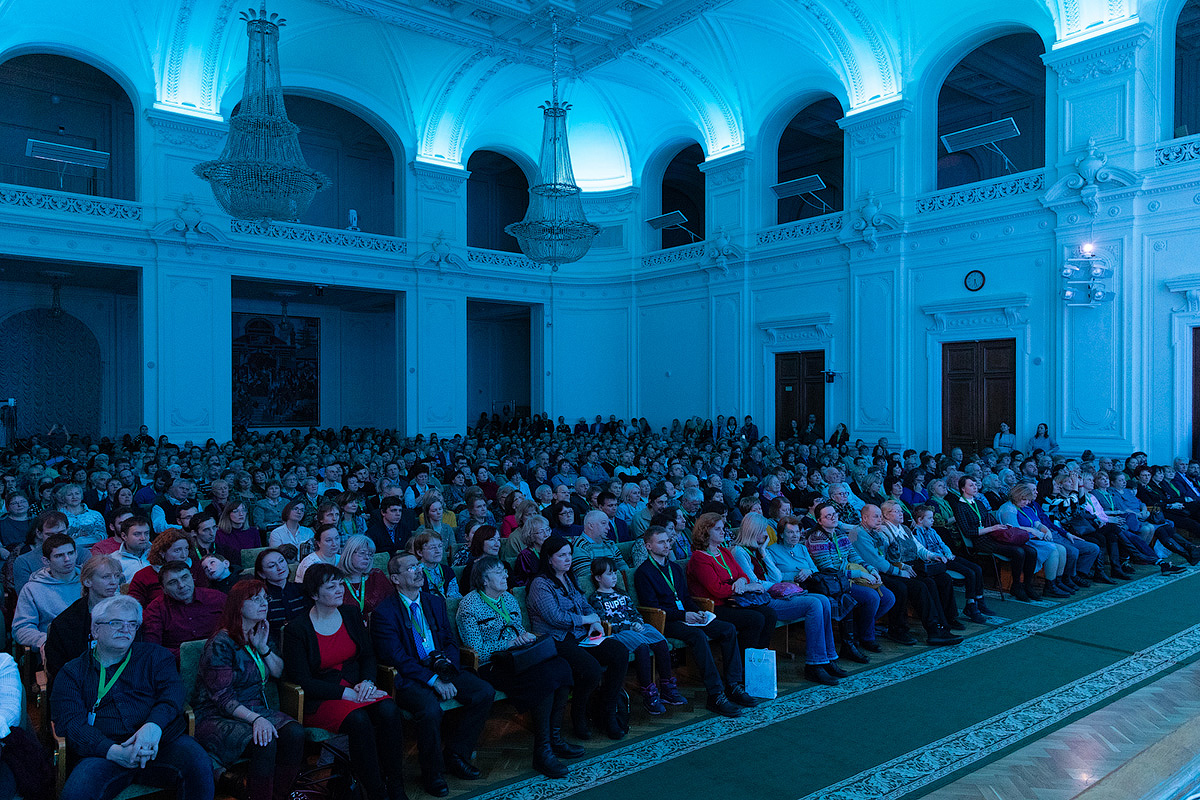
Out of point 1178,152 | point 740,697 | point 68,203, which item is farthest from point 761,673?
point 68,203

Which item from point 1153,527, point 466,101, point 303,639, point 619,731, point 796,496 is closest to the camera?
point 303,639

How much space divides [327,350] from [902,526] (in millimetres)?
18518

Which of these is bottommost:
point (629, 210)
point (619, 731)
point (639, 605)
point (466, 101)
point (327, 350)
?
point (619, 731)

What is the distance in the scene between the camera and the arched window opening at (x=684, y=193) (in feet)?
67.7

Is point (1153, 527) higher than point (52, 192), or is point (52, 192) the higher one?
point (52, 192)

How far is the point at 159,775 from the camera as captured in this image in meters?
3.02

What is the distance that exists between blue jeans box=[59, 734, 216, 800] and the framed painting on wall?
18.7 metres

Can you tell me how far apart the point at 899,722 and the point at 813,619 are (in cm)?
85

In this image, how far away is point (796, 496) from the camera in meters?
9.11

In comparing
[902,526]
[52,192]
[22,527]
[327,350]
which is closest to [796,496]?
[902,526]

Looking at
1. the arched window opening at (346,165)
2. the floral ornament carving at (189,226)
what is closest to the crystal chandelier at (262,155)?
the floral ornament carving at (189,226)

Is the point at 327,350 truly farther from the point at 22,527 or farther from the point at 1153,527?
the point at 1153,527

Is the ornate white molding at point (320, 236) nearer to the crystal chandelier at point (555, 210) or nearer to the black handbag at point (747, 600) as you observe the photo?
the crystal chandelier at point (555, 210)

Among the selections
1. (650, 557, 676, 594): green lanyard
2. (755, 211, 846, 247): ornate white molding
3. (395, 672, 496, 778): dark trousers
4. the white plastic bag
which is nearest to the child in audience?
(650, 557, 676, 594): green lanyard
